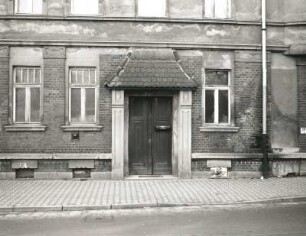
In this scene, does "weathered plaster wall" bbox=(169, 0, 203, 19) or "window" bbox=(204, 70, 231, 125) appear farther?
"window" bbox=(204, 70, 231, 125)

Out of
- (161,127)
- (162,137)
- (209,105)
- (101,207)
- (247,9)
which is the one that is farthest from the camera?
(247,9)

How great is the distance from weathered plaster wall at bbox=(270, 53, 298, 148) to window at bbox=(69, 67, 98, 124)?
20.3 ft

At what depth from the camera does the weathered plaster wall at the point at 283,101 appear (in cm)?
1412

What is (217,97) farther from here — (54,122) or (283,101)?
(54,122)

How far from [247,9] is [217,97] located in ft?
10.6

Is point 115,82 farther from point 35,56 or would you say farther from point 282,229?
point 282,229

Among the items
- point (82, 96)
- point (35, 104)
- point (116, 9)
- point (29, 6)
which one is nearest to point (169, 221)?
point (82, 96)

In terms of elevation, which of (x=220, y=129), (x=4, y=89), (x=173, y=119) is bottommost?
(x=220, y=129)

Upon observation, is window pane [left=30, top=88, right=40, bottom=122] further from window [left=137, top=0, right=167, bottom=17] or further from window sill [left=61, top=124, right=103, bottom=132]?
window [left=137, top=0, right=167, bottom=17]

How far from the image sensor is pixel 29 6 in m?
13.7

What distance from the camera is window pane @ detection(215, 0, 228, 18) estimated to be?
559 inches

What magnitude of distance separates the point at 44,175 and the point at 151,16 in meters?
6.40

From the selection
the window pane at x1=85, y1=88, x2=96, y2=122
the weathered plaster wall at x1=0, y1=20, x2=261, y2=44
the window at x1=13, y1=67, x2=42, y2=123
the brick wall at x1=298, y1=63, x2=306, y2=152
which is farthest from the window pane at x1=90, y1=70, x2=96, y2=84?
the brick wall at x1=298, y1=63, x2=306, y2=152

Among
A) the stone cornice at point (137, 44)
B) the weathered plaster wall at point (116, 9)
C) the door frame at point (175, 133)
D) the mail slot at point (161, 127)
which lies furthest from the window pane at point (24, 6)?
the mail slot at point (161, 127)
